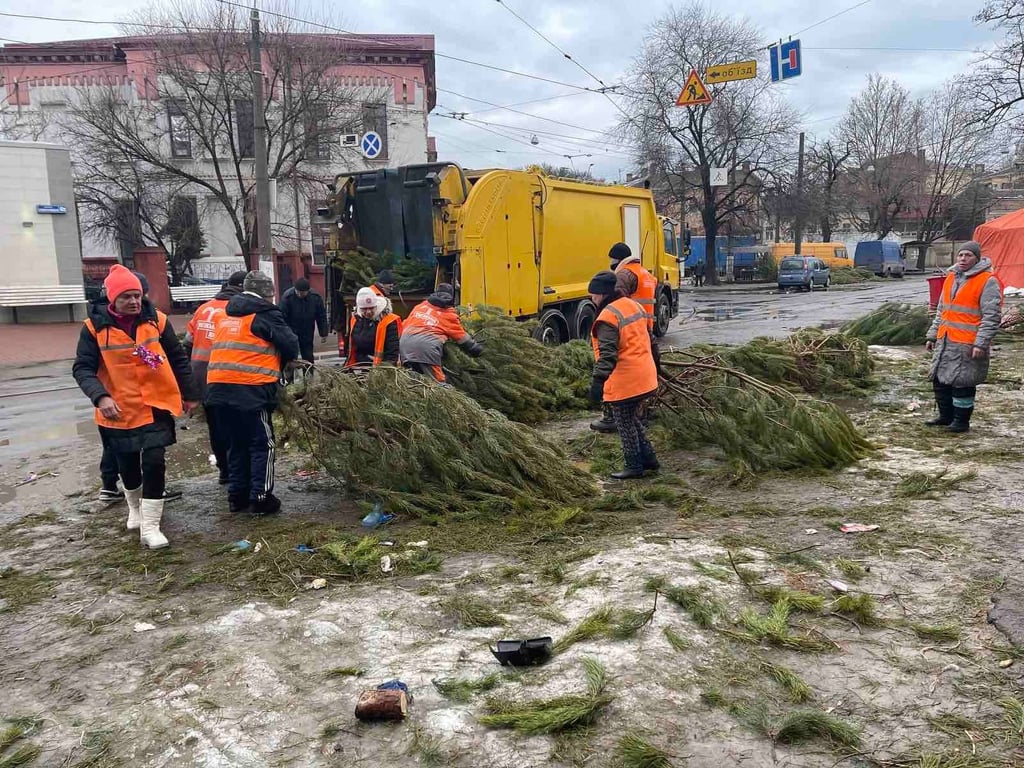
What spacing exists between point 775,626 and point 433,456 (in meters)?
2.60

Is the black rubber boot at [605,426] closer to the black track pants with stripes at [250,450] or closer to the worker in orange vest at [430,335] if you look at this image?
the worker in orange vest at [430,335]

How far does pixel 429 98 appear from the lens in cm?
3803

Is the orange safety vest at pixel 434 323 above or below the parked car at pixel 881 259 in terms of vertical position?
below

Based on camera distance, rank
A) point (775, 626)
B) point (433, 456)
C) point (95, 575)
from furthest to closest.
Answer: point (433, 456) < point (95, 575) < point (775, 626)

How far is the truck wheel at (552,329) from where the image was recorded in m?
11.4

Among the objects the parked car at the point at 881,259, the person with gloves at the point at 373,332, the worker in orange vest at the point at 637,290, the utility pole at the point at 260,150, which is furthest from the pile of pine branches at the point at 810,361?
the parked car at the point at 881,259

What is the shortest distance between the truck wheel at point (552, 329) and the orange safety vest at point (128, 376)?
6.82 meters

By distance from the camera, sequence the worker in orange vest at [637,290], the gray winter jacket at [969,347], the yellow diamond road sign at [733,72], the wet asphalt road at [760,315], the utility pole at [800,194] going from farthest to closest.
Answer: the utility pole at [800,194]
the yellow diamond road sign at [733,72]
the wet asphalt road at [760,315]
the worker in orange vest at [637,290]
the gray winter jacket at [969,347]

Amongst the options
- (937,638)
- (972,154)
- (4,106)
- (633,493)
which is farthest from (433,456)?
A: (972,154)

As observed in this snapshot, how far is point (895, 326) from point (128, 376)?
1259 centimetres

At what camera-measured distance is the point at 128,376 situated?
4781mm

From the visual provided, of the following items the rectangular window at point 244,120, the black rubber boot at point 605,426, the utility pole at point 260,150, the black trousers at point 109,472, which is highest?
the rectangular window at point 244,120

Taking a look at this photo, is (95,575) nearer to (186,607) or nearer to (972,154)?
(186,607)

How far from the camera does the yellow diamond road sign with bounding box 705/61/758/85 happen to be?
57.3 feet
